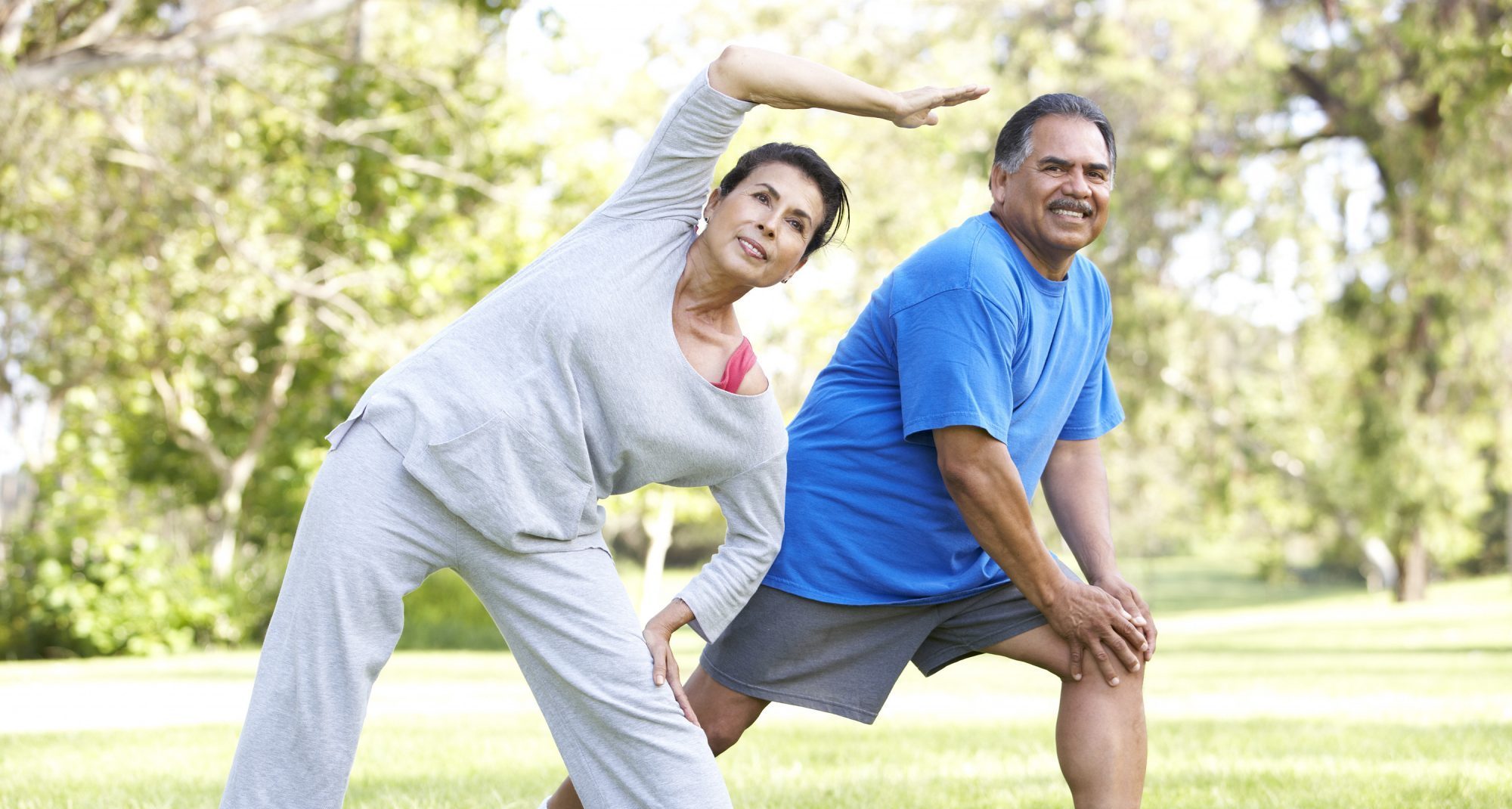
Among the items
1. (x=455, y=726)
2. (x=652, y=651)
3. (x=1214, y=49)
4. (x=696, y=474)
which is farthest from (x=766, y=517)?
(x=1214, y=49)

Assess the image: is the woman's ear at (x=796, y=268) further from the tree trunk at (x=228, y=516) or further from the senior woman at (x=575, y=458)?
the tree trunk at (x=228, y=516)

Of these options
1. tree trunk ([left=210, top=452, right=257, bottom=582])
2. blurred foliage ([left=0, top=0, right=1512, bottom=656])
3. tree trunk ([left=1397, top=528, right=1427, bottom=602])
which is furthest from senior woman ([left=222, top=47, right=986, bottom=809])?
tree trunk ([left=1397, top=528, right=1427, bottom=602])

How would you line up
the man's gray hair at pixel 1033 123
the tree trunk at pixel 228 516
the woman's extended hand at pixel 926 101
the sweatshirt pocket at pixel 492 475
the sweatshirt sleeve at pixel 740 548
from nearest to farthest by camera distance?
the sweatshirt pocket at pixel 492 475 < the woman's extended hand at pixel 926 101 < the sweatshirt sleeve at pixel 740 548 < the man's gray hair at pixel 1033 123 < the tree trunk at pixel 228 516

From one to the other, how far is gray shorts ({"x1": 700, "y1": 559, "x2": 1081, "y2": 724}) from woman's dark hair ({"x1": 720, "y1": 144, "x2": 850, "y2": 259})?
2.74ft

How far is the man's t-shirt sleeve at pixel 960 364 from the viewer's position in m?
2.92

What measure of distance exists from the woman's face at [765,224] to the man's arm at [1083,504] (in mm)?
915

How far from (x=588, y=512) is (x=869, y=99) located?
98 centimetres

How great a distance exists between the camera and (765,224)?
285 cm

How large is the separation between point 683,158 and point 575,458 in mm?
649

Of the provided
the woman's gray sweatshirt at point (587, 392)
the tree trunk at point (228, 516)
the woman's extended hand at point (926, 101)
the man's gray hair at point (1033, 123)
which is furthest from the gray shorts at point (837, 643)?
the tree trunk at point (228, 516)

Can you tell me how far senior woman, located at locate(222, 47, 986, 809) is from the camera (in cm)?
266

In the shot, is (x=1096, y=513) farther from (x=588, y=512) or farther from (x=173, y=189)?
(x=173, y=189)

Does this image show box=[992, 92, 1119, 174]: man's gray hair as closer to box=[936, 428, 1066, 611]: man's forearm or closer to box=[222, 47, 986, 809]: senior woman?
box=[222, 47, 986, 809]: senior woman

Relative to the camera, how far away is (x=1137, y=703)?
3.09m
